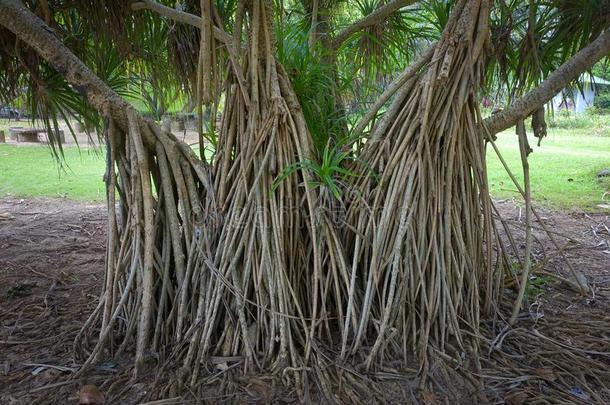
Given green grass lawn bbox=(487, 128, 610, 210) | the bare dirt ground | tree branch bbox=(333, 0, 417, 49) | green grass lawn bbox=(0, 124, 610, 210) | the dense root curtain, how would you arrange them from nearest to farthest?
the bare dirt ground → the dense root curtain → tree branch bbox=(333, 0, 417, 49) → green grass lawn bbox=(487, 128, 610, 210) → green grass lawn bbox=(0, 124, 610, 210)

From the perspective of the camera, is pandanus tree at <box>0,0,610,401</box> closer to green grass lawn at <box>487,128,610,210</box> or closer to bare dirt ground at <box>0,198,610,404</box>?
bare dirt ground at <box>0,198,610,404</box>

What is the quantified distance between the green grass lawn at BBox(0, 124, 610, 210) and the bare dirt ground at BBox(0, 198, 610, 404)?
69cm

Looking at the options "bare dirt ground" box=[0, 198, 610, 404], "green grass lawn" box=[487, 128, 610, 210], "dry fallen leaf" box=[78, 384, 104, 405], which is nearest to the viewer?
"dry fallen leaf" box=[78, 384, 104, 405]

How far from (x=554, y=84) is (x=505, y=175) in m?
4.65

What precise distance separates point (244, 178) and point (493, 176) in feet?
17.8

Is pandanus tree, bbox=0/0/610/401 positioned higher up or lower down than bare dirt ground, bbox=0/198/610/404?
higher up

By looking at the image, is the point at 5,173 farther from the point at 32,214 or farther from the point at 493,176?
the point at 493,176

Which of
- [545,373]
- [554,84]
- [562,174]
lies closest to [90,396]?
[545,373]

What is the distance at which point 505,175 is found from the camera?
6.55m

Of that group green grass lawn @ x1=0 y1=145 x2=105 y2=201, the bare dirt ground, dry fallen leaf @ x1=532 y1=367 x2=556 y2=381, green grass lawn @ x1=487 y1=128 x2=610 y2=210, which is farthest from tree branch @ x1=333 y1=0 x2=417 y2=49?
green grass lawn @ x1=487 y1=128 x2=610 y2=210

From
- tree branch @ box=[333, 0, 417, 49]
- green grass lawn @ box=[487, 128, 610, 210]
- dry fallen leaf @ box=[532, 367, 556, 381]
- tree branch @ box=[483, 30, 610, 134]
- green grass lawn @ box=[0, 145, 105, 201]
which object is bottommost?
dry fallen leaf @ box=[532, 367, 556, 381]

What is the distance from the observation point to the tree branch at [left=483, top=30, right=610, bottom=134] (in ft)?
7.09

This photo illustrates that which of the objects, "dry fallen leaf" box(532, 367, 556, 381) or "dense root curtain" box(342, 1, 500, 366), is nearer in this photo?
"dry fallen leaf" box(532, 367, 556, 381)

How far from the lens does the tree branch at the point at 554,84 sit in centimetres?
216
